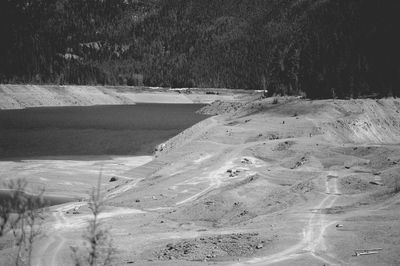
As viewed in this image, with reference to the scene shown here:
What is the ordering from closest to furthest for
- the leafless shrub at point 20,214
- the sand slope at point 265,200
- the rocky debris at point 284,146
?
the leafless shrub at point 20,214 → the sand slope at point 265,200 → the rocky debris at point 284,146

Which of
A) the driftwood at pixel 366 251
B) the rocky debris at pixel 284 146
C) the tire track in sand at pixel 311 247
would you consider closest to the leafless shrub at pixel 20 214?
the tire track in sand at pixel 311 247

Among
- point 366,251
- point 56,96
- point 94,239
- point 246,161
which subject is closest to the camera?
point 94,239

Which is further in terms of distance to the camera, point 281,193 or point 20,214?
point 281,193

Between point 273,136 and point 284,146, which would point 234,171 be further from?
point 273,136

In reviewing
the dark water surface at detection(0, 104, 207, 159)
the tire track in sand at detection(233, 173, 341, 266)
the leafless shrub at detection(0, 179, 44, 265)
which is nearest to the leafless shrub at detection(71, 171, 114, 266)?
the leafless shrub at detection(0, 179, 44, 265)

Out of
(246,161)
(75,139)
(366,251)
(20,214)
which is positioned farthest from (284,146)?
(20,214)

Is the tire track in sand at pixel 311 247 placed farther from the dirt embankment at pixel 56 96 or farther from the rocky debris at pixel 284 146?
the dirt embankment at pixel 56 96

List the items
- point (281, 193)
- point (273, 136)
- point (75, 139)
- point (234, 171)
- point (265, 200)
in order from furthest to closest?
point (75, 139)
point (273, 136)
point (234, 171)
point (281, 193)
point (265, 200)

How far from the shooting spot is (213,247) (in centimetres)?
1719

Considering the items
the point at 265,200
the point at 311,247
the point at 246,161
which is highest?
the point at 246,161

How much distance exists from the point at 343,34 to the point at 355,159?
61.0 metres

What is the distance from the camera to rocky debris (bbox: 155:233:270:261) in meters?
16.4

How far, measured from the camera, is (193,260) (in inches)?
623

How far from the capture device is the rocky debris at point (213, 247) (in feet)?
53.8
